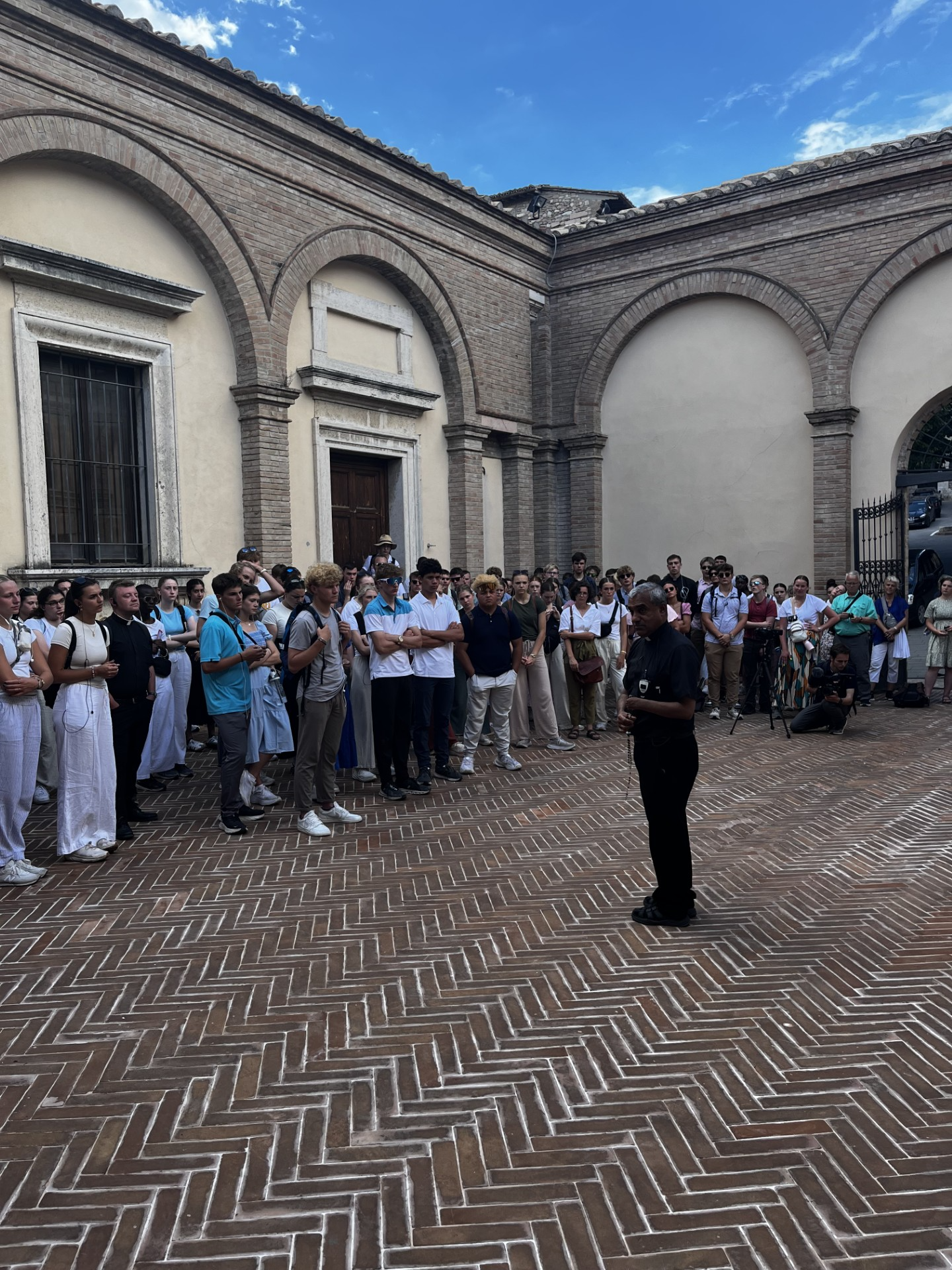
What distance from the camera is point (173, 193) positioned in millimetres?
11820

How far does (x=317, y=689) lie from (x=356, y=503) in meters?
8.92

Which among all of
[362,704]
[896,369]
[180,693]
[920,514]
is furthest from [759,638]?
[920,514]

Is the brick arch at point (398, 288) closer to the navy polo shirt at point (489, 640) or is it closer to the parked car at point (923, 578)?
the navy polo shirt at point (489, 640)

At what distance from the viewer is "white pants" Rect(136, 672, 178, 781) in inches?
336

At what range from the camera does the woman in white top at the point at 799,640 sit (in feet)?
37.0

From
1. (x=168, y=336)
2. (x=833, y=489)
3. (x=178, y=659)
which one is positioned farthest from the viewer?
(x=833, y=489)

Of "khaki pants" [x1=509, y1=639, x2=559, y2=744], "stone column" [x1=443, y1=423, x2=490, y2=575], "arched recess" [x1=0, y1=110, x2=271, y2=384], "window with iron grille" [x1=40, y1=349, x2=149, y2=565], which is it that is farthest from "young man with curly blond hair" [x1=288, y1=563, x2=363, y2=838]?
"stone column" [x1=443, y1=423, x2=490, y2=575]

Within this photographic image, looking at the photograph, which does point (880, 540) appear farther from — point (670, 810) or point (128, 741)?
point (128, 741)

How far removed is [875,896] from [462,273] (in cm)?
1420

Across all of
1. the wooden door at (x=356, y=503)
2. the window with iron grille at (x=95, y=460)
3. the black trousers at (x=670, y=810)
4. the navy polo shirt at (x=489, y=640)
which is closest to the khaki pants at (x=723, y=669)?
the navy polo shirt at (x=489, y=640)

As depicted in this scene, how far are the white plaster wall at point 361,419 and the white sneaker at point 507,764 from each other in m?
5.99

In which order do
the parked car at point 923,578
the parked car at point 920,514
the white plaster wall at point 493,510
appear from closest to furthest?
1. the white plaster wall at point 493,510
2. the parked car at point 923,578
3. the parked car at point 920,514

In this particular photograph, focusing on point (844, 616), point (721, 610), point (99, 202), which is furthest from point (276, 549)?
point (844, 616)

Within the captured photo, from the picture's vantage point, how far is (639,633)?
16.4 feet
